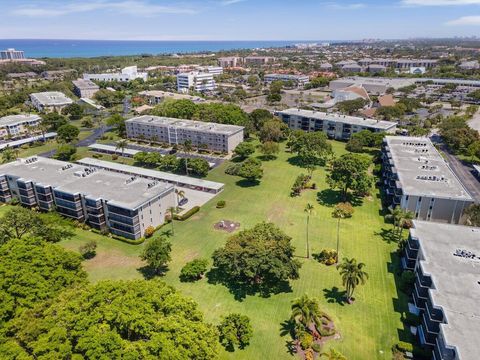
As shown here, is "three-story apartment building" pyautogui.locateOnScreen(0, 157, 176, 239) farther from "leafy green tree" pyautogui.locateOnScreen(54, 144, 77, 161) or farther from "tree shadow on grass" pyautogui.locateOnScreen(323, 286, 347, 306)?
"tree shadow on grass" pyautogui.locateOnScreen(323, 286, 347, 306)

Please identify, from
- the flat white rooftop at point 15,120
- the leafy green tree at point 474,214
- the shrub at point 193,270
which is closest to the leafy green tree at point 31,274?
the shrub at point 193,270

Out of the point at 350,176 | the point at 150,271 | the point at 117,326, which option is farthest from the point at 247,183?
the point at 117,326

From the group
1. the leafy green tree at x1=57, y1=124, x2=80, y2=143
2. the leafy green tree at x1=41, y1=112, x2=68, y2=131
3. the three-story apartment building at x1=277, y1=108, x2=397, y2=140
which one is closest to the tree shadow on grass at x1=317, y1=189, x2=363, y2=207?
the three-story apartment building at x1=277, y1=108, x2=397, y2=140

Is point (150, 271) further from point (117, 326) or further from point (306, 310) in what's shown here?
point (306, 310)

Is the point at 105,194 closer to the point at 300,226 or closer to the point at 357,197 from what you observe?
the point at 300,226

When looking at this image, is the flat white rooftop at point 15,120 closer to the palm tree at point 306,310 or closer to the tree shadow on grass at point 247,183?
the tree shadow on grass at point 247,183
